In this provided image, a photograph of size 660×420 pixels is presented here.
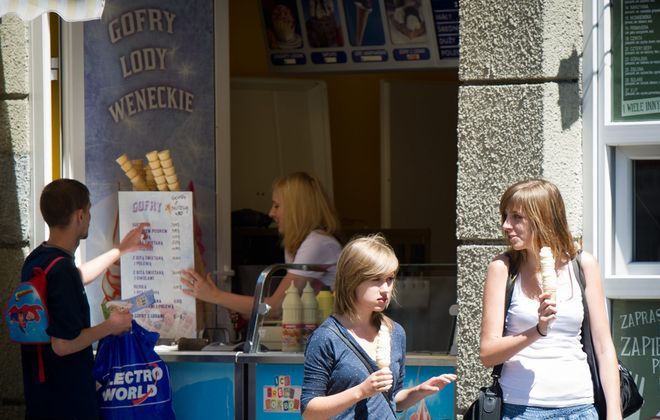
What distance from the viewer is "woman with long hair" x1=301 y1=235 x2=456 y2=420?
408 centimetres

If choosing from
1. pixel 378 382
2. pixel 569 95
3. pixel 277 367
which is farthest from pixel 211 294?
pixel 378 382

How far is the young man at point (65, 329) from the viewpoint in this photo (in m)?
5.79

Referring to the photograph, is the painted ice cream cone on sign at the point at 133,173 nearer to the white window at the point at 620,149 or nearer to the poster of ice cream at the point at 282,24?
the poster of ice cream at the point at 282,24

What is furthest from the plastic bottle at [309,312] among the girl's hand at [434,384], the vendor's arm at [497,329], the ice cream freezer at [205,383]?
the girl's hand at [434,384]

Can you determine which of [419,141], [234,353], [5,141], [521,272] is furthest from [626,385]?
[419,141]

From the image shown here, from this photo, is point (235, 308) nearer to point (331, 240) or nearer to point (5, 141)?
point (331, 240)

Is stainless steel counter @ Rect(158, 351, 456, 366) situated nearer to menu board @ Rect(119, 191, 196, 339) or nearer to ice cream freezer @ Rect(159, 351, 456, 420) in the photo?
ice cream freezer @ Rect(159, 351, 456, 420)

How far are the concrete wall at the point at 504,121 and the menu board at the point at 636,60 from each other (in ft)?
0.58

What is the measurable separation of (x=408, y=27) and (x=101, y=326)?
3096 mm

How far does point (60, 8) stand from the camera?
5422 mm

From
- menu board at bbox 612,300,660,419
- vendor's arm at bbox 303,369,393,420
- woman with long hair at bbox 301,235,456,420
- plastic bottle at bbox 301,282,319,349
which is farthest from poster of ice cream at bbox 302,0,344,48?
vendor's arm at bbox 303,369,393,420

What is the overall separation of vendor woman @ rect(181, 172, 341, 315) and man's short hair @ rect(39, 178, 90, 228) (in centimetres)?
92

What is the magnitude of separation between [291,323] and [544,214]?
6.69 feet

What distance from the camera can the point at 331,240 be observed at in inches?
254
